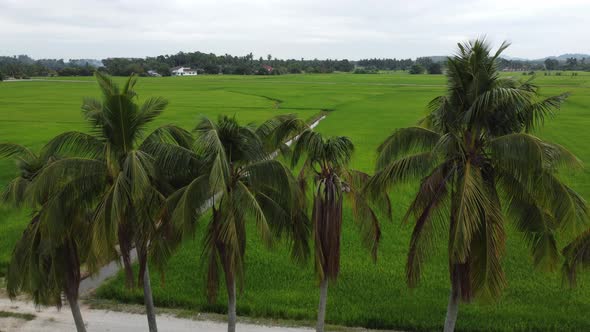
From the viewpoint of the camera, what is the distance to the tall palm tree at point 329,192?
26.6 feet

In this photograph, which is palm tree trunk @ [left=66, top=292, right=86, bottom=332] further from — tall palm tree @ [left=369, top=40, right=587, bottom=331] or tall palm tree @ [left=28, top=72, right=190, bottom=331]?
tall palm tree @ [left=369, top=40, right=587, bottom=331]

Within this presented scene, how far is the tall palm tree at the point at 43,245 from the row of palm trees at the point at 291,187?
28mm

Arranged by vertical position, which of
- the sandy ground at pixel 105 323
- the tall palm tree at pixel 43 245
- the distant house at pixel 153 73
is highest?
the distant house at pixel 153 73

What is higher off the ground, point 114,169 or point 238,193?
point 114,169

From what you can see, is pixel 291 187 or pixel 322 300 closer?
pixel 291 187

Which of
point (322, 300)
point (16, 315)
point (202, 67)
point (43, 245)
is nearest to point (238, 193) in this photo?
point (322, 300)

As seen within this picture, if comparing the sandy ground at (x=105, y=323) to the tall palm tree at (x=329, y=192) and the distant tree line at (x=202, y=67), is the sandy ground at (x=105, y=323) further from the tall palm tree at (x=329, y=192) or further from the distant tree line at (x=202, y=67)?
the distant tree line at (x=202, y=67)

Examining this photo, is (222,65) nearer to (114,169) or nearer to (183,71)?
(183,71)

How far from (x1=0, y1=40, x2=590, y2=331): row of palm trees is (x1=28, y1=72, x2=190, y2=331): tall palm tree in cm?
2

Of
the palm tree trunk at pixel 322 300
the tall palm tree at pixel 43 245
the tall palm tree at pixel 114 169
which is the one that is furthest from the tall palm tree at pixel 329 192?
the tall palm tree at pixel 43 245

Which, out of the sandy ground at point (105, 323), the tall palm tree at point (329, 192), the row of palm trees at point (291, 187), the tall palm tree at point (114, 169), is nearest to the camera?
the row of palm trees at point (291, 187)

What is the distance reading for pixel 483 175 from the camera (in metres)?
7.99

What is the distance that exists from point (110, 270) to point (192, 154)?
27.0 feet

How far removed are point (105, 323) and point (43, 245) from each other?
3.83 meters
